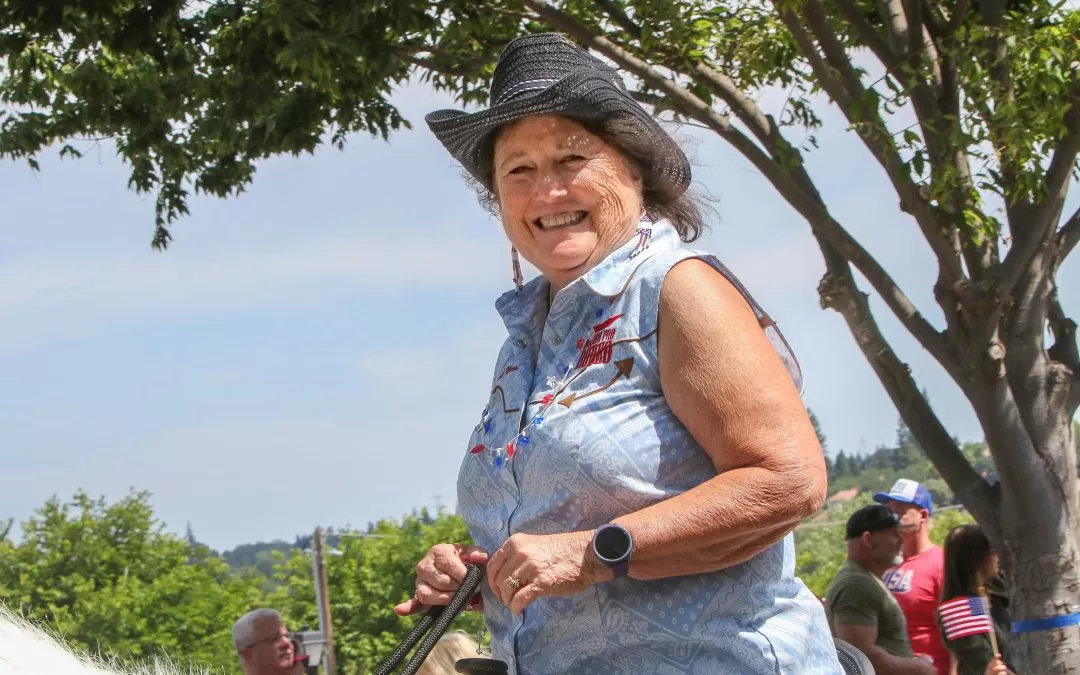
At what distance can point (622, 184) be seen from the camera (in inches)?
87.5

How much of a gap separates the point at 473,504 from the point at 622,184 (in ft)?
2.00

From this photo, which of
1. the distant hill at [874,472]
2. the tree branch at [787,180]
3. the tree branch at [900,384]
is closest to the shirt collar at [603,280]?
the tree branch at [787,180]

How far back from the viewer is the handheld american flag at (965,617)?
263 inches

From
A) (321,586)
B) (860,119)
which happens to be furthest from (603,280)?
(321,586)

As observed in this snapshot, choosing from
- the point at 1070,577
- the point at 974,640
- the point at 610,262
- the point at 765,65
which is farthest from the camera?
the point at 765,65

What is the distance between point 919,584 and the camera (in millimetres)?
7395

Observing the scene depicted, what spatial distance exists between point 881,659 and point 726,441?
5141 mm

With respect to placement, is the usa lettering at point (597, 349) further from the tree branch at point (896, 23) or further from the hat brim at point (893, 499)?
the hat brim at point (893, 499)

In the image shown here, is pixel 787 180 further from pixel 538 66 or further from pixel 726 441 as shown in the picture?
pixel 726 441

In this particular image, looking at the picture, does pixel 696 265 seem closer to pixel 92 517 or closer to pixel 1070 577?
pixel 1070 577

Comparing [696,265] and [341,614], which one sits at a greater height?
[341,614]

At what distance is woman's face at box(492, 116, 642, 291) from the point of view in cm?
217

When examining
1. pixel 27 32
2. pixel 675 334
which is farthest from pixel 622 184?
pixel 27 32

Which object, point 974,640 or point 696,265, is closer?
point 696,265
